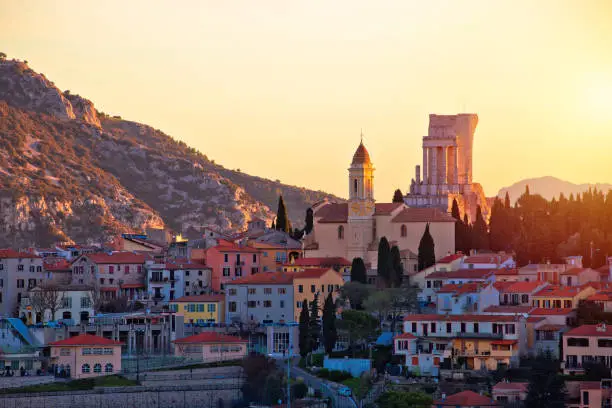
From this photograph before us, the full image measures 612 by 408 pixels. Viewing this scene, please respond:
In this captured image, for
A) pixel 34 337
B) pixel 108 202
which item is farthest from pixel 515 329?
pixel 108 202

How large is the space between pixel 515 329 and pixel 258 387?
14.1 m

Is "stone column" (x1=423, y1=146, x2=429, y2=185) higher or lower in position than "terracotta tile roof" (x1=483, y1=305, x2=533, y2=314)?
higher

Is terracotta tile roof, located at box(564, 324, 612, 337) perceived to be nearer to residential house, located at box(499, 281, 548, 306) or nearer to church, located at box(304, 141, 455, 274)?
→ residential house, located at box(499, 281, 548, 306)

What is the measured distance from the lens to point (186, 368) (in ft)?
308

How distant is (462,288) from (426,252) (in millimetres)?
13955

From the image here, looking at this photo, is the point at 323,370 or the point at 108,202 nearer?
the point at 323,370

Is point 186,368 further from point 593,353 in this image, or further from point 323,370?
point 593,353

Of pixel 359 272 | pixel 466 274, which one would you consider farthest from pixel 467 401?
pixel 359 272

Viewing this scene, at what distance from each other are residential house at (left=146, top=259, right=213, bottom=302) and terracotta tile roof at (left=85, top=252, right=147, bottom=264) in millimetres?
1850

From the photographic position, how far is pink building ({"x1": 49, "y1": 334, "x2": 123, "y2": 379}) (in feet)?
306

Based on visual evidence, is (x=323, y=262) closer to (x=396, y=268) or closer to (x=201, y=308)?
(x=396, y=268)

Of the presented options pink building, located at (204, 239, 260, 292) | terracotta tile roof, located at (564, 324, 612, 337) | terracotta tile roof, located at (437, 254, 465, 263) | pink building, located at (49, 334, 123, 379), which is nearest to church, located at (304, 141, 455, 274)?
terracotta tile roof, located at (437, 254, 465, 263)

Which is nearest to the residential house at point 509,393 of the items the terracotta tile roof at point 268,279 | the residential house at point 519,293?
the residential house at point 519,293

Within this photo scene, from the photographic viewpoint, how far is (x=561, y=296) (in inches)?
3632
